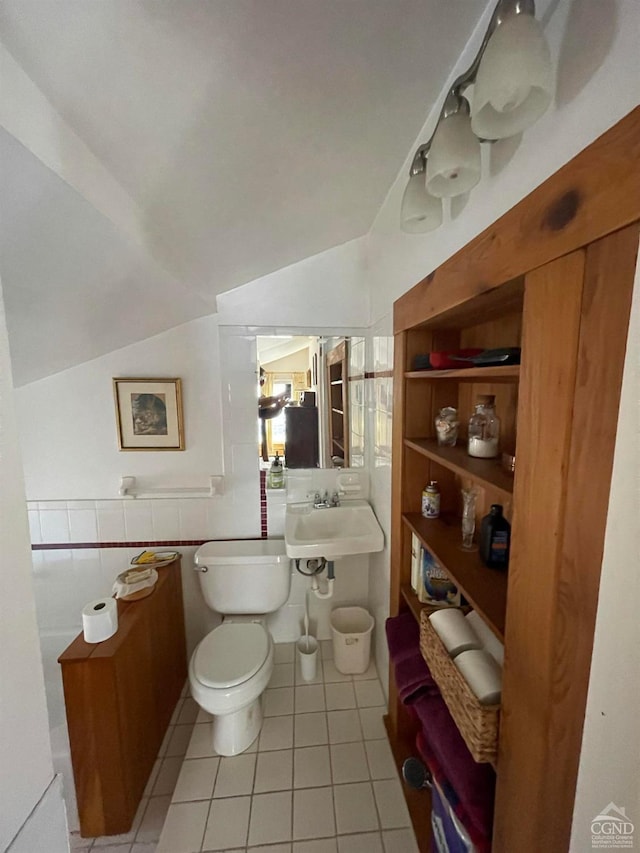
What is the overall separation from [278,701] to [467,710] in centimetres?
129

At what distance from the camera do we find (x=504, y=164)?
2.16ft

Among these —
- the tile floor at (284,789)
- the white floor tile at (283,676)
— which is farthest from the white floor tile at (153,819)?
the white floor tile at (283,676)

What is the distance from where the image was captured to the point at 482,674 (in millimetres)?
756

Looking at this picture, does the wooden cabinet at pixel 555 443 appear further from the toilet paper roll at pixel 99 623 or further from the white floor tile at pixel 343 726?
the toilet paper roll at pixel 99 623

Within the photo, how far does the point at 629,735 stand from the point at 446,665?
422 millimetres

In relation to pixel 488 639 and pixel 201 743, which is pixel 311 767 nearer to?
pixel 201 743

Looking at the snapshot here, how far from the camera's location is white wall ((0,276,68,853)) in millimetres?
372

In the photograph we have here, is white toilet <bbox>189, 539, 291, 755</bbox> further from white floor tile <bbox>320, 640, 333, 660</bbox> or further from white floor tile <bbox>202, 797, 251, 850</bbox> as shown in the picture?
white floor tile <bbox>320, 640, 333, 660</bbox>

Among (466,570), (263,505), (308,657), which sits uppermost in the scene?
(466,570)

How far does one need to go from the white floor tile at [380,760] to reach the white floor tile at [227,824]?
1.64ft

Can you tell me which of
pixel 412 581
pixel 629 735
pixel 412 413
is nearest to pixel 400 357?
pixel 412 413

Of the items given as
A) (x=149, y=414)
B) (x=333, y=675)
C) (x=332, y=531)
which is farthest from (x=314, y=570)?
(x=149, y=414)

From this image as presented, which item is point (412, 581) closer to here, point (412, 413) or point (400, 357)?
point (412, 413)

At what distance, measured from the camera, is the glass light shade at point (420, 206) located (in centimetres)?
75
